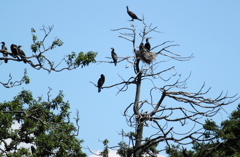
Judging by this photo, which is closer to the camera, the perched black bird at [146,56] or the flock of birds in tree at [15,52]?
the flock of birds in tree at [15,52]

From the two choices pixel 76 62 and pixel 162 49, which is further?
pixel 76 62

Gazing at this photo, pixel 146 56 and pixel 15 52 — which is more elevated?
pixel 15 52

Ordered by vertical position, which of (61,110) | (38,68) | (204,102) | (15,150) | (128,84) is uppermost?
(61,110)

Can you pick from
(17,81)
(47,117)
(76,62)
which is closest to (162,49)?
(76,62)

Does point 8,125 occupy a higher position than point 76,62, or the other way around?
point 8,125

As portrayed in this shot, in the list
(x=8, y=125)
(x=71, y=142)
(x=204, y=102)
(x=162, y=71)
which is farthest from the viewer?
(x=71, y=142)

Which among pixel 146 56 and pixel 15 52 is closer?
pixel 15 52

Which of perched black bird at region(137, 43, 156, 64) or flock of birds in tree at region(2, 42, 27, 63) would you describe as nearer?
flock of birds in tree at region(2, 42, 27, 63)

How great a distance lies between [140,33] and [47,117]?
9621 mm

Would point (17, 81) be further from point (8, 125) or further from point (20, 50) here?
point (8, 125)

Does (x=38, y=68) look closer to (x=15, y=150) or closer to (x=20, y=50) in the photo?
(x=20, y=50)

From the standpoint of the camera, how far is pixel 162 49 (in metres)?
12.6

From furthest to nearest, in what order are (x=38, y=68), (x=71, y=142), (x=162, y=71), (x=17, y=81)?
1. (x=71, y=142)
2. (x=17, y=81)
3. (x=38, y=68)
4. (x=162, y=71)

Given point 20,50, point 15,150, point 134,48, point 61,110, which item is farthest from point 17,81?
point 61,110
